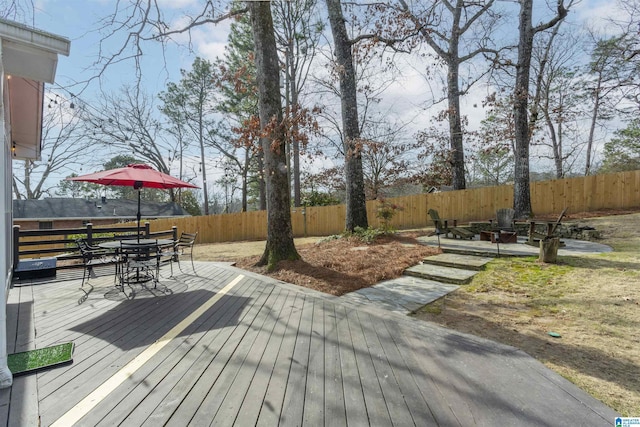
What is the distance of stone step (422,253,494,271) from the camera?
5281 mm

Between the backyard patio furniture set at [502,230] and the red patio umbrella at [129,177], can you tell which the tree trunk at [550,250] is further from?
the red patio umbrella at [129,177]

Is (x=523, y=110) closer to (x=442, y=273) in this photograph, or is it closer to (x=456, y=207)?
(x=456, y=207)

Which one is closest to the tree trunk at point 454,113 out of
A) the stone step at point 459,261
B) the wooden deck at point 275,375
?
the stone step at point 459,261

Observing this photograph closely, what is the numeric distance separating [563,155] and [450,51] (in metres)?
12.4

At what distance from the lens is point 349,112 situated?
28.5 ft

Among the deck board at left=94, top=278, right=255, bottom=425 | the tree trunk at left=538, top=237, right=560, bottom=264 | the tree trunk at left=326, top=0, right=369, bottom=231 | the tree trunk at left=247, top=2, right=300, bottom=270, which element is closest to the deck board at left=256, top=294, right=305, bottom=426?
the deck board at left=94, top=278, right=255, bottom=425

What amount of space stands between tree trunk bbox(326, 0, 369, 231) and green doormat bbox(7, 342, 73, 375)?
707cm

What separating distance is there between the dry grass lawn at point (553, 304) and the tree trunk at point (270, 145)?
1.82ft

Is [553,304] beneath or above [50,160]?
beneath

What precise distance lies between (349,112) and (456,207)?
22.9 ft

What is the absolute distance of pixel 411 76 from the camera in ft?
34.3

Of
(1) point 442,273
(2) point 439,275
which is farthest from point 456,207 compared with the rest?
(2) point 439,275

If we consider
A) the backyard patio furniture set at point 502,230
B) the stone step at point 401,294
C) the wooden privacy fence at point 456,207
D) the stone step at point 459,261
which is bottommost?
the stone step at point 401,294

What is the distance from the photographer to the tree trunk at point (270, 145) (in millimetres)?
6098
